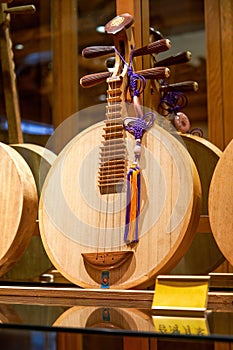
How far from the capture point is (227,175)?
1.01 m

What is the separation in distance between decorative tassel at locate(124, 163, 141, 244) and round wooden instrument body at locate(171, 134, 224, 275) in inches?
8.5

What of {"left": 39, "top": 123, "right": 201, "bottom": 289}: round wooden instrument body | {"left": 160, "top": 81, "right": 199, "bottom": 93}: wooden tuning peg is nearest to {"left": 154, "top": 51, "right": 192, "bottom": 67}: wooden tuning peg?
{"left": 160, "top": 81, "right": 199, "bottom": 93}: wooden tuning peg

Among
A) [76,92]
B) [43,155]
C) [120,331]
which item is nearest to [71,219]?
[43,155]

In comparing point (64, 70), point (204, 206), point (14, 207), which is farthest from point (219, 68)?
point (14, 207)

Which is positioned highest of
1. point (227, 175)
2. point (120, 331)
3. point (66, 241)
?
point (227, 175)

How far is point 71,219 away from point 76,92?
597 millimetres

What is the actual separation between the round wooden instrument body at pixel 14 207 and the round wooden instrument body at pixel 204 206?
1.09 ft

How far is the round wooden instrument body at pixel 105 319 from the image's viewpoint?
0.79 meters

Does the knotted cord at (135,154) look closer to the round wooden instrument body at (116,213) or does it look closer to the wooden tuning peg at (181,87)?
the round wooden instrument body at (116,213)

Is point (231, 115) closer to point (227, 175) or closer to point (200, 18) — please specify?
point (200, 18)

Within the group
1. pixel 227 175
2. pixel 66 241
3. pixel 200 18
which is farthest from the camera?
pixel 200 18

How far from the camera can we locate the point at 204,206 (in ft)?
4.09

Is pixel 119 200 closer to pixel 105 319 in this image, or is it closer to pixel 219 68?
pixel 105 319

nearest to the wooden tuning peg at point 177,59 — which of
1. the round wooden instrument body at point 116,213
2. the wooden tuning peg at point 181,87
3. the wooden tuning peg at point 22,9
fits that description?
the wooden tuning peg at point 181,87
